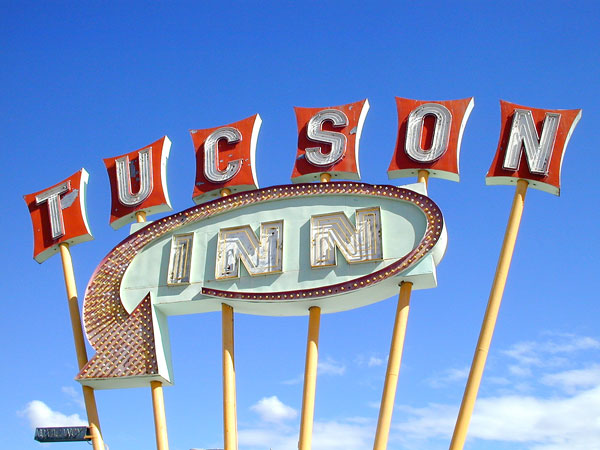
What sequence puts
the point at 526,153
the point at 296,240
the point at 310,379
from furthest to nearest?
1. the point at 296,240
2. the point at 526,153
3. the point at 310,379

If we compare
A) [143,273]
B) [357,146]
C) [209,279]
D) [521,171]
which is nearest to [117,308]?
[143,273]

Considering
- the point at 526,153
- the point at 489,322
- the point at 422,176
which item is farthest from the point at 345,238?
the point at 526,153

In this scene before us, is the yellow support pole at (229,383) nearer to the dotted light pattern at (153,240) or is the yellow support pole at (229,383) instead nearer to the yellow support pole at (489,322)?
the dotted light pattern at (153,240)

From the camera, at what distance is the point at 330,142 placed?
16.1 meters

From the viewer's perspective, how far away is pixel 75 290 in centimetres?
1686

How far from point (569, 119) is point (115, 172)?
958 centimetres

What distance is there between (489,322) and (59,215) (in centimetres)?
975

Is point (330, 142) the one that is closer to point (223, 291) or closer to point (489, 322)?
point (223, 291)

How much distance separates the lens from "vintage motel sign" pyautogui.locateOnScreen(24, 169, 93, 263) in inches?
A: 688

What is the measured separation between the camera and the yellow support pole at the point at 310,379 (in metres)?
13.7

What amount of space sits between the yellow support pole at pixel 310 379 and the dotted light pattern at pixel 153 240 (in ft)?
1.72

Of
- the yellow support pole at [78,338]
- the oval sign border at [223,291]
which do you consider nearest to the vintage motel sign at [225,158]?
the oval sign border at [223,291]

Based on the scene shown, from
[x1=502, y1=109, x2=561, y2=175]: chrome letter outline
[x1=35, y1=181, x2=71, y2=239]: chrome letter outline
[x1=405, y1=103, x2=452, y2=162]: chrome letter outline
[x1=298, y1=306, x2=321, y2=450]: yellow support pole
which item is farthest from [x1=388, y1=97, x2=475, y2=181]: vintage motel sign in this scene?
[x1=35, y1=181, x2=71, y2=239]: chrome letter outline

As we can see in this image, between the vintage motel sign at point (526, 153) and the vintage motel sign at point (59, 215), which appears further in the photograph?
the vintage motel sign at point (59, 215)
